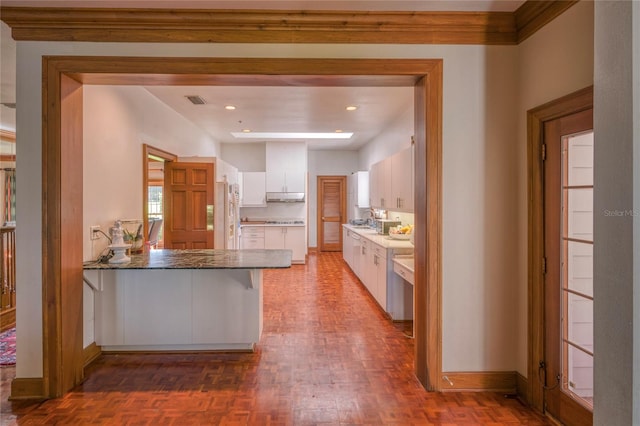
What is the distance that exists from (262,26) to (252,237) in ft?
19.4

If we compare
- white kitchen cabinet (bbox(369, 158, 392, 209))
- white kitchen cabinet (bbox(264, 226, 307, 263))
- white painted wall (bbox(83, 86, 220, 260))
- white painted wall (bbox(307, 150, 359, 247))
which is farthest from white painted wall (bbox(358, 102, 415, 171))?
white painted wall (bbox(83, 86, 220, 260))

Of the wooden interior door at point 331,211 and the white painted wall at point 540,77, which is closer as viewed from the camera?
the white painted wall at point 540,77

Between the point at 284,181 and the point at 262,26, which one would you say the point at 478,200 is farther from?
the point at 284,181

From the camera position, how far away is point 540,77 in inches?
96.0

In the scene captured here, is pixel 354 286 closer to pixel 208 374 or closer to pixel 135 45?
pixel 208 374

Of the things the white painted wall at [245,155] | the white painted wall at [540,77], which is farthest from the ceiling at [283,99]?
the white painted wall at [245,155]

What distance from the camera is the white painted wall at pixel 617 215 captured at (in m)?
1.15

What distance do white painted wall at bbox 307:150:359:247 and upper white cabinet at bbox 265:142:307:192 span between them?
4.86ft

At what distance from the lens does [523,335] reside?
8.70 feet

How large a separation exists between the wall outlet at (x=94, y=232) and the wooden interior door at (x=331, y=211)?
7.03 metres

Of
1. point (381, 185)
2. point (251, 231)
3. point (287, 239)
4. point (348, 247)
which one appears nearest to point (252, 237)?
point (251, 231)

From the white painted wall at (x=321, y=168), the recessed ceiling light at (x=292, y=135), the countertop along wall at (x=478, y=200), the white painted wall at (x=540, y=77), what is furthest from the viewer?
the white painted wall at (x=321, y=168)

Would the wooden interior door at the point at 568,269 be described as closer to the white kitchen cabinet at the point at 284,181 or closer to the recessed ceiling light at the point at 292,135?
the recessed ceiling light at the point at 292,135

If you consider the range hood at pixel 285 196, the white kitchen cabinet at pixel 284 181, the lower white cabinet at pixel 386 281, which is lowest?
the lower white cabinet at pixel 386 281
